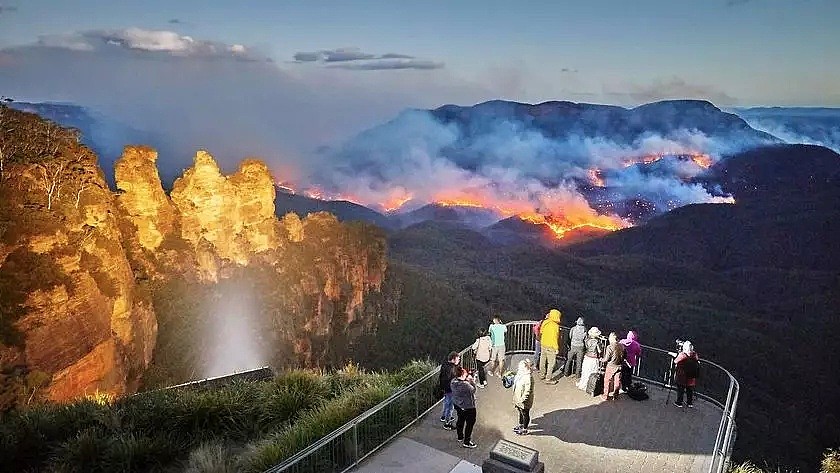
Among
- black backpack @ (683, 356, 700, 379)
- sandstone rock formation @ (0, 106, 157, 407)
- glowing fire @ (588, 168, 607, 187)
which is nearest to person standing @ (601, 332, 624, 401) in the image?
black backpack @ (683, 356, 700, 379)

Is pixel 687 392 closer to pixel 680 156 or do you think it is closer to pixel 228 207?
pixel 228 207

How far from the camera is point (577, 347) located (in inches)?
571

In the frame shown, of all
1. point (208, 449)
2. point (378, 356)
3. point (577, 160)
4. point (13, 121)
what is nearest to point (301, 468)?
point (208, 449)

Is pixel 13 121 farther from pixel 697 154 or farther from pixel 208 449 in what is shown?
pixel 697 154

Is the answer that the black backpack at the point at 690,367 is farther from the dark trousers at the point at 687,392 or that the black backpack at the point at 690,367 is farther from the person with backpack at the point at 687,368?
the dark trousers at the point at 687,392

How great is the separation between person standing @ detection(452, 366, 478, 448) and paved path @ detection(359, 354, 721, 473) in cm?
36

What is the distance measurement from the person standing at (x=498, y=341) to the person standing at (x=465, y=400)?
2905 millimetres

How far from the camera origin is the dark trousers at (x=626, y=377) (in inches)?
546

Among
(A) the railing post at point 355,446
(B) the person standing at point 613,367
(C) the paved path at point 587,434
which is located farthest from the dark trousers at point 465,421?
(B) the person standing at point 613,367

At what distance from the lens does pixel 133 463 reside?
1134 cm

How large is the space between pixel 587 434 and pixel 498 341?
→ 9.74ft

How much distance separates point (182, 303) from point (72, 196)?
513 inches

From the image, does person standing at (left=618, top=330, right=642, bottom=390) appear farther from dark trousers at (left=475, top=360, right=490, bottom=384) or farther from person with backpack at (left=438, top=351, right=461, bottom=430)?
person with backpack at (left=438, top=351, right=461, bottom=430)

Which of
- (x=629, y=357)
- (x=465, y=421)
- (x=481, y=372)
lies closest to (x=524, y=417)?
(x=465, y=421)
